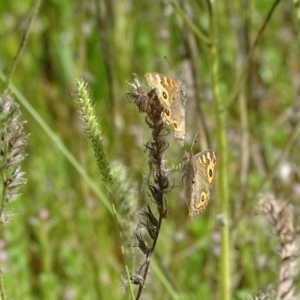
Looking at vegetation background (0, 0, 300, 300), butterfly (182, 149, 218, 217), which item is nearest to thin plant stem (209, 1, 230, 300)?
vegetation background (0, 0, 300, 300)

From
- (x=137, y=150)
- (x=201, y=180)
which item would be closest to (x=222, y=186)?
(x=201, y=180)

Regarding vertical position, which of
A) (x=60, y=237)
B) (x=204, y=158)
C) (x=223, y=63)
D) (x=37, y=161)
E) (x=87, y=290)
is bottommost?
(x=204, y=158)

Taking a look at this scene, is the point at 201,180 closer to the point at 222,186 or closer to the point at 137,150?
the point at 222,186

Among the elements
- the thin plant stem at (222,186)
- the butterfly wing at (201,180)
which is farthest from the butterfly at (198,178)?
the thin plant stem at (222,186)

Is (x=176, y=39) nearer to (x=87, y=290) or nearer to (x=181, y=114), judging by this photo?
(x=87, y=290)

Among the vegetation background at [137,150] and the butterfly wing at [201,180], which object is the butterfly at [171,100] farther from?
the vegetation background at [137,150]

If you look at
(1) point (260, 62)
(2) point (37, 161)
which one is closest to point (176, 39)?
(1) point (260, 62)

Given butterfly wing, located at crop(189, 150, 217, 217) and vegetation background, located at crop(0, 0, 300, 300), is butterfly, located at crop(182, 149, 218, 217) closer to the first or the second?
butterfly wing, located at crop(189, 150, 217, 217)

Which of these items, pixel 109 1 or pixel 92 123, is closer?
pixel 92 123

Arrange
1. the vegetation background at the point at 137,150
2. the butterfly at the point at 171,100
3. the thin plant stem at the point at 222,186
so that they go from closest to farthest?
1. the butterfly at the point at 171,100
2. the thin plant stem at the point at 222,186
3. the vegetation background at the point at 137,150
